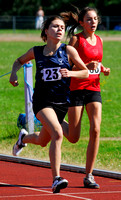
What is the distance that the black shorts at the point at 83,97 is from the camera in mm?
6652

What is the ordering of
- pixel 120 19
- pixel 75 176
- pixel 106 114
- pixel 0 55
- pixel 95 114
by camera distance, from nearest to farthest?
pixel 95 114 → pixel 75 176 → pixel 106 114 → pixel 0 55 → pixel 120 19

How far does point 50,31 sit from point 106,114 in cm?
797

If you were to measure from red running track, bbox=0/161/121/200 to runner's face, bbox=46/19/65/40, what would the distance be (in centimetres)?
182

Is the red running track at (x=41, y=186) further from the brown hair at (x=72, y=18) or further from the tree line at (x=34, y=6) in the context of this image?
the tree line at (x=34, y=6)

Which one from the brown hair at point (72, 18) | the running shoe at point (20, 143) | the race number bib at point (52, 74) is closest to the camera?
the race number bib at point (52, 74)

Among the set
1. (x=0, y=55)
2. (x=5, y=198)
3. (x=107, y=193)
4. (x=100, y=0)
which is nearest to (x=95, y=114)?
(x=107, y=193)

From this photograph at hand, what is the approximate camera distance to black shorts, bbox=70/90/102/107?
6652 millimetres

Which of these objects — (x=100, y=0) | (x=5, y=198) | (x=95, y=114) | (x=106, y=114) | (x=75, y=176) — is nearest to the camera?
(x=5, y=198)

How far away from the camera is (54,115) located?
6.16 metres

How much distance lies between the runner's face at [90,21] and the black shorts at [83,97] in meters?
0.77

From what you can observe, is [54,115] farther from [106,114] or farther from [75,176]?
[106,114]

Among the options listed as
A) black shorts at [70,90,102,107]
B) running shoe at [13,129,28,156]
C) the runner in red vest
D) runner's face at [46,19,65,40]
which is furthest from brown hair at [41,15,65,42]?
running shoe at [13,129,28,156]

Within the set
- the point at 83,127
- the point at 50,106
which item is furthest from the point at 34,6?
the point at 50,106

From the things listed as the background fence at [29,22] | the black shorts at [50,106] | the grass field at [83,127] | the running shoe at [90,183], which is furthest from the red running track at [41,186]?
the background fence at [29,22]
